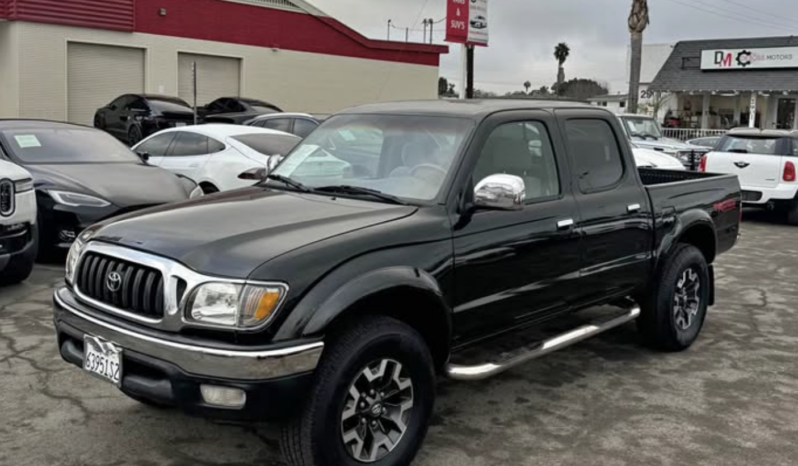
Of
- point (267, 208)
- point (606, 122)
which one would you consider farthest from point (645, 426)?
point (267, 208)

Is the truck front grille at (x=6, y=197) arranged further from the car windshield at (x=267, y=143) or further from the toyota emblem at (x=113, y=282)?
the car windshield at (x=267, y=143)

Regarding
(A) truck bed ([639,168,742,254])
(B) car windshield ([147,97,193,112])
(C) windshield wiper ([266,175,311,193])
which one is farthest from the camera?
(B) car windshield ([147,97,193,112])

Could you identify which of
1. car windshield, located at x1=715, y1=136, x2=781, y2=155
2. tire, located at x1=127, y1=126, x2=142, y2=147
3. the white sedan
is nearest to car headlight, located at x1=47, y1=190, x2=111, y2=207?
the white sedan

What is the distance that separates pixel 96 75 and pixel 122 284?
22.9 metres

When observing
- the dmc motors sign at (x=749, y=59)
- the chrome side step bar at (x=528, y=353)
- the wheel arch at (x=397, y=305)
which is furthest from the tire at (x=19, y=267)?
the dmc motors sign at (x=749, y=59)

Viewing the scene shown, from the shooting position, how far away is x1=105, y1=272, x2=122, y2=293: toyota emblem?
347 cm

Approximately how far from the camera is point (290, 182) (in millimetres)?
4613

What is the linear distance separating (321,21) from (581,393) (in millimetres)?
26581

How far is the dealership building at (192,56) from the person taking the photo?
22766 millimetres

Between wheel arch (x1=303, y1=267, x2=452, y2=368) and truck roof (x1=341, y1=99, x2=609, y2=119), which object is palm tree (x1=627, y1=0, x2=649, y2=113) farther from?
wheel arch (x1=303, y1=267, x2=452, y2=368)

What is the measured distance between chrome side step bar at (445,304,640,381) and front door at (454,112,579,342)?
158mm

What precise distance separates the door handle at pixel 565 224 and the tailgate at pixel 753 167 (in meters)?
9.39

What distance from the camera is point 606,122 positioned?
17.6ft

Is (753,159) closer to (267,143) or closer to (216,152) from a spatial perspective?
(267,143)
